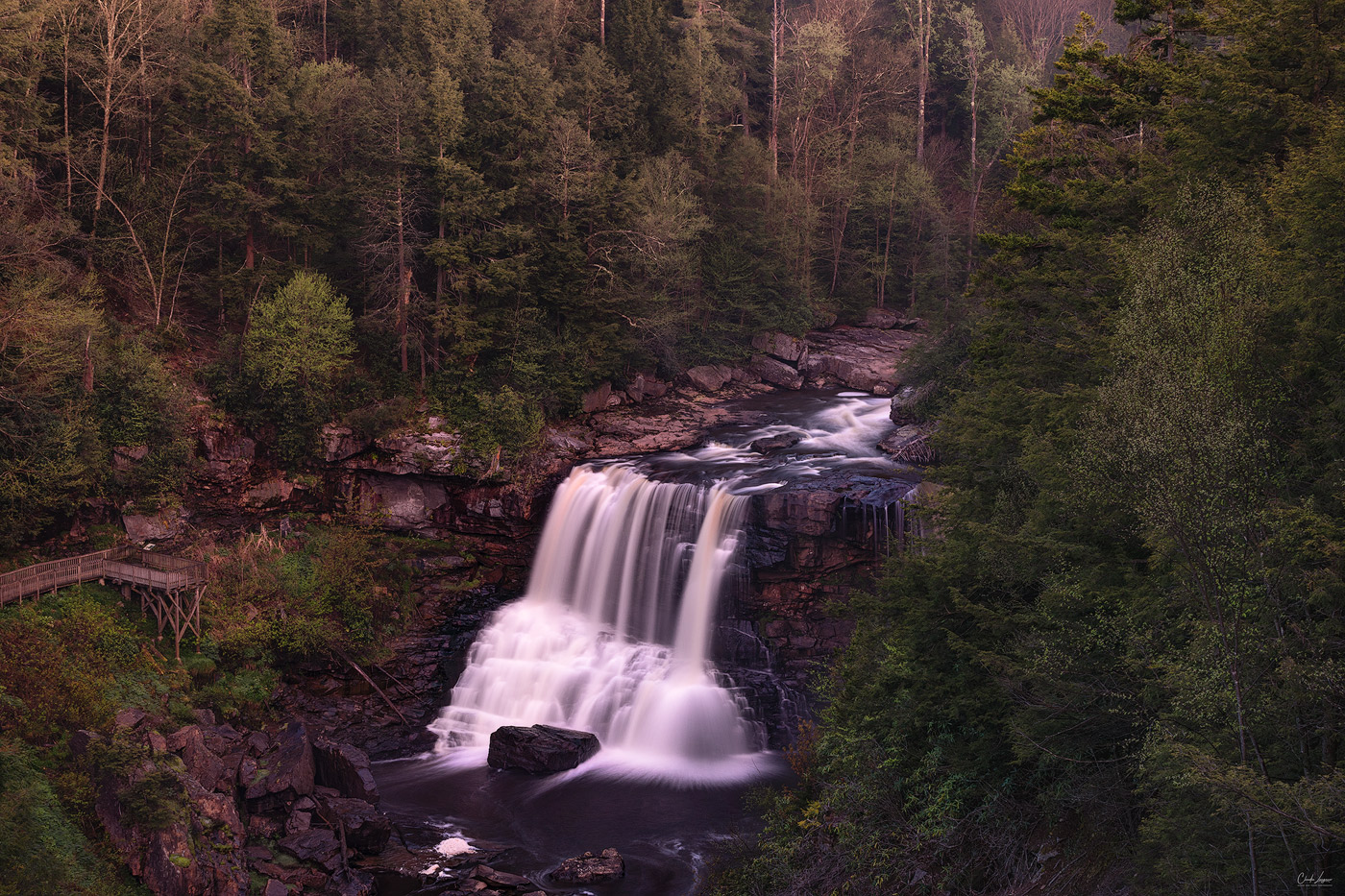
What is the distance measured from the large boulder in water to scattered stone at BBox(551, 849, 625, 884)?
4.34 metres

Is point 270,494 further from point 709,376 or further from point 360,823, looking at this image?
point 709,376

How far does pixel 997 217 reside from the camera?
29984 millimetres

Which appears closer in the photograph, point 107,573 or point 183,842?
point 183,842

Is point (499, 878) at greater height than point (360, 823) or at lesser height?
lesser

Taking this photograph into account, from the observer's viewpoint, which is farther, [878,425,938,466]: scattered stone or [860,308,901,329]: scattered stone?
[860,308,901,329]: scattered stone

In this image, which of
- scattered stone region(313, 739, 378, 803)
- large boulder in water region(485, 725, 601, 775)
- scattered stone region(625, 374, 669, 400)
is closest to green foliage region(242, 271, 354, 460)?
scattered stone region(625, 374, 669, 400)

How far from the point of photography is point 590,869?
1928cm

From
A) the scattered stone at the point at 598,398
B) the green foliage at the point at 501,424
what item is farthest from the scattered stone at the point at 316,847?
the scattered stone at the point at 598,398

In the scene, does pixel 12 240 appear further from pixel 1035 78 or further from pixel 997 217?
pixel 1035 78

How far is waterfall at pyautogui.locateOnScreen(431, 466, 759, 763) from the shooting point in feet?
84.2

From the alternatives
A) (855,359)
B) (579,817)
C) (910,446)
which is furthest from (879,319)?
(579,817)

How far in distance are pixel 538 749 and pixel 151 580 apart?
39.7ft

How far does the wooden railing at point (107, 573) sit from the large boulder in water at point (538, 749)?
9.88 meters

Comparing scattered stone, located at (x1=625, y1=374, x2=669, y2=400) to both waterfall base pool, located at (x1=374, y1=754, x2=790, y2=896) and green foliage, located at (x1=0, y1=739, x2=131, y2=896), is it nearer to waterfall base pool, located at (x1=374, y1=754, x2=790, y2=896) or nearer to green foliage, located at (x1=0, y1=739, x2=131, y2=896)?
waterfall base pool, located at (x1=374, y1=754, x2=790, y2=896)
